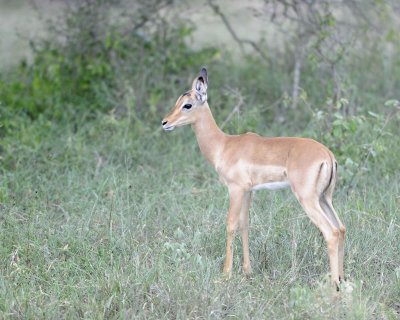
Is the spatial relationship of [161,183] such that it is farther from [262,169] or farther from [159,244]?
[262,169]

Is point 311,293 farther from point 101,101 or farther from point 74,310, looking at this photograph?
point 101,101

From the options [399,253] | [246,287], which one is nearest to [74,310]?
[246,287]

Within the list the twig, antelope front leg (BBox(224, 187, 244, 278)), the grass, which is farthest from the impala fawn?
the twig

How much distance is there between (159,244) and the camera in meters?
5.27

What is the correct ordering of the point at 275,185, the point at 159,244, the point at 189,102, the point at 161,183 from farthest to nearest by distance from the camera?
1. the point at 161,183
2. the point at 189,102
3. the point at 159,244
4. the point at 275,185

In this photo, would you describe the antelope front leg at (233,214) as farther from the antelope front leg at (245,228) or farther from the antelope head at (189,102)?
the antelope head at (189,102)

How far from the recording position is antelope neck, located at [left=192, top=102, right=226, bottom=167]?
18.0 ft

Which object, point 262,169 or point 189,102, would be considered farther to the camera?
point 189,102

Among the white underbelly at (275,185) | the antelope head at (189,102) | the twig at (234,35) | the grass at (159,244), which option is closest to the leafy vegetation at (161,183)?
the grass at (159,244)

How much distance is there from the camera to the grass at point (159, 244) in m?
4.43

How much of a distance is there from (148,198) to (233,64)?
3349 millimetres

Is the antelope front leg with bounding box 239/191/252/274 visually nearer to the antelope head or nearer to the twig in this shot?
the antelope head

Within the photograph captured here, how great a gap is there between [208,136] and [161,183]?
1217 millimetres

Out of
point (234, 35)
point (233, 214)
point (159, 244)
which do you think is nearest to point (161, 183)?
point (159, 244)
